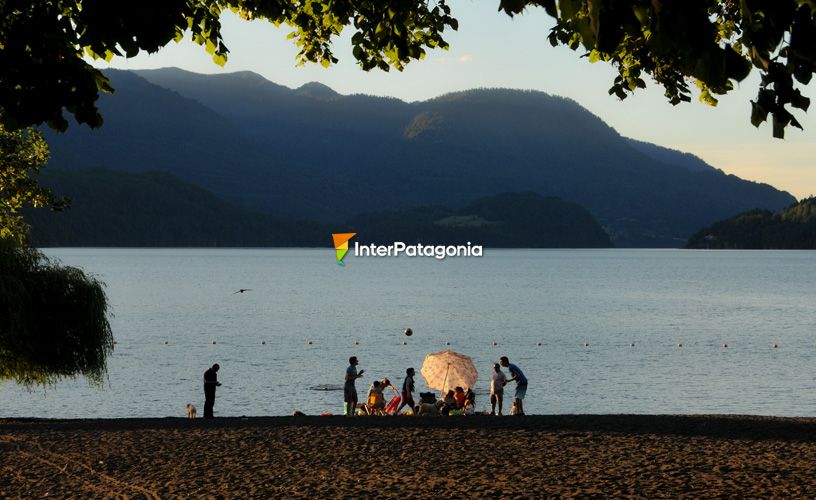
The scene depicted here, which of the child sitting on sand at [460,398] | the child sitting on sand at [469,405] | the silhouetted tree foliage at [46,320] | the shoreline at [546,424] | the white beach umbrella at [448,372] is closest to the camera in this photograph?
the shoreline at [546,424]

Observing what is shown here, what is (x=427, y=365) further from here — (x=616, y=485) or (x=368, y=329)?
(x=368, y=329)

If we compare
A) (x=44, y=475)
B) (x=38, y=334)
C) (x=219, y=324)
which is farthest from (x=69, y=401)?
(x=219, y=324)

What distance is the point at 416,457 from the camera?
15.8 meters

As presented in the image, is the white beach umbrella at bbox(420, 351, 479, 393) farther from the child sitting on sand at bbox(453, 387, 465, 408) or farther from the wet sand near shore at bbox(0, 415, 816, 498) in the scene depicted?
the wet sand near shore at bbox(0, 415, 816, 498)

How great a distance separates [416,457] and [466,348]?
6337 cm

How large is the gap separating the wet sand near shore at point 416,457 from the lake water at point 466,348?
1027 inches

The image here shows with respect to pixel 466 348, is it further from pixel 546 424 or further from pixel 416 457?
pixel 416 457

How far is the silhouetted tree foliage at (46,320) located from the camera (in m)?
27.3

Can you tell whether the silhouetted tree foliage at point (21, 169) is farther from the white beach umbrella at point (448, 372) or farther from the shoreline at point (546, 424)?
the white beach umbrella at point (448, 372)

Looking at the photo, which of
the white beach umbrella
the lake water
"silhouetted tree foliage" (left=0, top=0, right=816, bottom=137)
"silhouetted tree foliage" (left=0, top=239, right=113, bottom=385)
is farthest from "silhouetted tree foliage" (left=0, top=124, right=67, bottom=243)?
the lake water

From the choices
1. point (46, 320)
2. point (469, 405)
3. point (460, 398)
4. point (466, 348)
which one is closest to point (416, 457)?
point (469, 405)

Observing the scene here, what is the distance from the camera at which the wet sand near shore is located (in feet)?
43.5

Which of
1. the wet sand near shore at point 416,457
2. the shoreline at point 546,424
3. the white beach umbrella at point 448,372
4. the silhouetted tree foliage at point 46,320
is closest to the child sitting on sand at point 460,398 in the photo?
the white beach umbrella at point 448,372

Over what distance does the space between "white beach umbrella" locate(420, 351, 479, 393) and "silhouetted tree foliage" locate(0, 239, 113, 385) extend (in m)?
11.4
